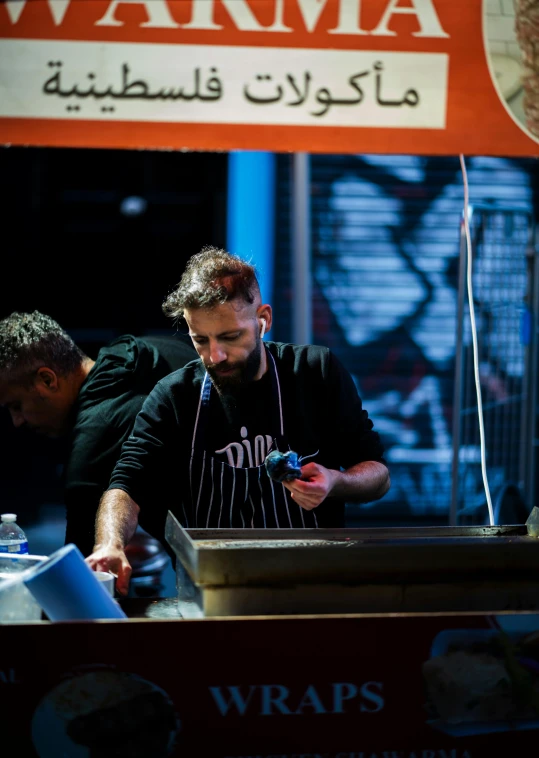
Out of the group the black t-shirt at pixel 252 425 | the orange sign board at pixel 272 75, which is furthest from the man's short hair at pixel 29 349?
the orange sign board at pixel 272 75

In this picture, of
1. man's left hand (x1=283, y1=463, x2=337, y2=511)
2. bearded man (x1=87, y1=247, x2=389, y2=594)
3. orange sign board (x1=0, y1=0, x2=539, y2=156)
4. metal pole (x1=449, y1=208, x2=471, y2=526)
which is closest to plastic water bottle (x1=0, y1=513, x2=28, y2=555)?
bearded man (x1=87, y1=247, x2=389, y2=594)

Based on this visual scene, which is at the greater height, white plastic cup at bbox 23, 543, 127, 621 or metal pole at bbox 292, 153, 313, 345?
metal pole at bbox 292, 153, 313, 345

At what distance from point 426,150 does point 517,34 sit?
462 mm

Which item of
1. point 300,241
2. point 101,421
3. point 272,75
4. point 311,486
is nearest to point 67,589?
point 311,486

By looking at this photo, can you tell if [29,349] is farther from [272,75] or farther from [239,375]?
[272,75]

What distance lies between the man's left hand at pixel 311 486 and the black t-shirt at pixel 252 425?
38cm

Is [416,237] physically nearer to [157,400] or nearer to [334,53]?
[334,53]

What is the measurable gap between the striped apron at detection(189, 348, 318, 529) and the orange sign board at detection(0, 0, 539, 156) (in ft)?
2.80

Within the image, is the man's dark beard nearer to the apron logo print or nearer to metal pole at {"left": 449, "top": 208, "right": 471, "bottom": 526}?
the apron logo print

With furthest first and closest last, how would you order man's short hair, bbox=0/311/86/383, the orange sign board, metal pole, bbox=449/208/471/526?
metal pole, bbox=449/208/471/526 < man's short hair, bbox=0/311/86/383 < the orange sign board

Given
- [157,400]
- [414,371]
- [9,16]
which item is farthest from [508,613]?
[414,371]

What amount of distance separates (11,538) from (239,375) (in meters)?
0.74

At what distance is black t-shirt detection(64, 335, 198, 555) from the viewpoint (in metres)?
2.67

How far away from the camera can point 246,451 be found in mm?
2508
